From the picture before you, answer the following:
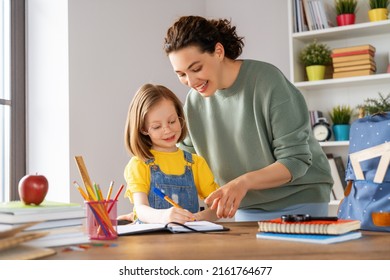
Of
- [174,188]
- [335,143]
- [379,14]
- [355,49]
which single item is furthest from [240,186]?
[379,14]

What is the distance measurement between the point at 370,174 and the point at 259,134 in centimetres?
55

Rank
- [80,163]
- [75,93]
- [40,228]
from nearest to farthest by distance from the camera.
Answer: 1. [40,228]
2. [80,163]
3. [75,93]

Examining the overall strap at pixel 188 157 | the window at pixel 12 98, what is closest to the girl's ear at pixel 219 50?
the overall strap at pixel 188 157

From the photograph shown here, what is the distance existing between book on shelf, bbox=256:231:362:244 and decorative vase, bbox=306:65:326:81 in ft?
8.48

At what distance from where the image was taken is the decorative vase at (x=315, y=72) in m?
3.55

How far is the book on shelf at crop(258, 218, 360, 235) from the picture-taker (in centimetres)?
101

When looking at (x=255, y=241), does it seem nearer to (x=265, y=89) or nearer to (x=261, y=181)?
(x=261, y=181)

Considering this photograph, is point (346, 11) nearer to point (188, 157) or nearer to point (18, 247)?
point (188, 157)

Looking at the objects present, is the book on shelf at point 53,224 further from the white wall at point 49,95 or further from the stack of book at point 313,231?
the white wall at point 49,95

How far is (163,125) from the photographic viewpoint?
1687 mm

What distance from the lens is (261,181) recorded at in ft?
4.99

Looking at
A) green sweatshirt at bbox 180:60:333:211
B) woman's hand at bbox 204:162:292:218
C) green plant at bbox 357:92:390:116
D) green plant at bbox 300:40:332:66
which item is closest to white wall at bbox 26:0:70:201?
green sweatshirt at bbox 180:60:333:211
